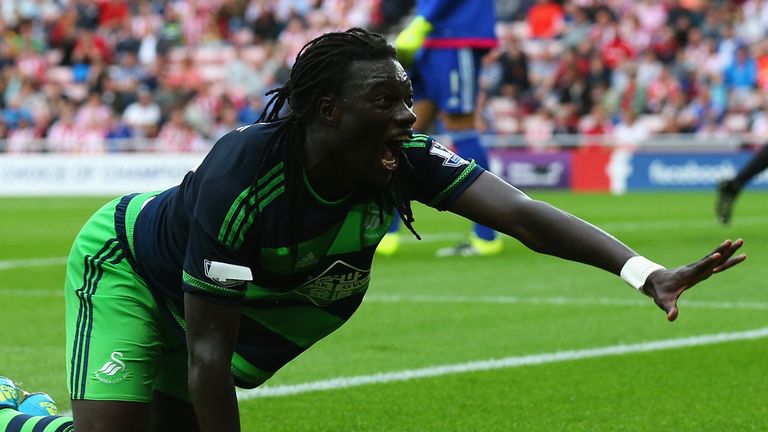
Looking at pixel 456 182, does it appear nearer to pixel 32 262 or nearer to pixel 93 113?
pixel 32 262

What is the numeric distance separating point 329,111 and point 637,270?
2.96 feet

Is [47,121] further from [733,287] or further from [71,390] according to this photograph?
[71,390]

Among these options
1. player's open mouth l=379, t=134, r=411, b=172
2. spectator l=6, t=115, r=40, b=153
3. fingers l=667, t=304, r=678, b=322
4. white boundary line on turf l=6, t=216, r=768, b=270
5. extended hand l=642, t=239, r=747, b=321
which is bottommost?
spectator l=6, t=115, r=40, b=153

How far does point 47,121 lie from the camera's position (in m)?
26.9

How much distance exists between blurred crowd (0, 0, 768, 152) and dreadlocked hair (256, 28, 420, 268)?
16070 millimetres

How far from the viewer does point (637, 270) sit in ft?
11.6

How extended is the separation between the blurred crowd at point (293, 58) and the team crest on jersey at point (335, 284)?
15.8 meters

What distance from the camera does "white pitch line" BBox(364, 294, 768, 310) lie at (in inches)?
325

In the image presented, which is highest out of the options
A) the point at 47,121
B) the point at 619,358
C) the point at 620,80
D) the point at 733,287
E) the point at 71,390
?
the point at 71,390

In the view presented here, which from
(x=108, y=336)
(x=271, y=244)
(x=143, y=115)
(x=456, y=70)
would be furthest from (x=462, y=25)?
(x=143, y=115)

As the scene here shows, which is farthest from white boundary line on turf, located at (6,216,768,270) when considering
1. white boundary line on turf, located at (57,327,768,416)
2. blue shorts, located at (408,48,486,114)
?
white boundary line on turf, located at (57,327,768,416)

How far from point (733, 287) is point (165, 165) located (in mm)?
14933

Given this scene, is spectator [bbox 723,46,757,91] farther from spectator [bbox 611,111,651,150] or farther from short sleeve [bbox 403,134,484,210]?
short sleeve [bbox 403,134,484,210]

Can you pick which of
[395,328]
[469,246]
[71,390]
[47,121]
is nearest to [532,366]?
[395,328]
